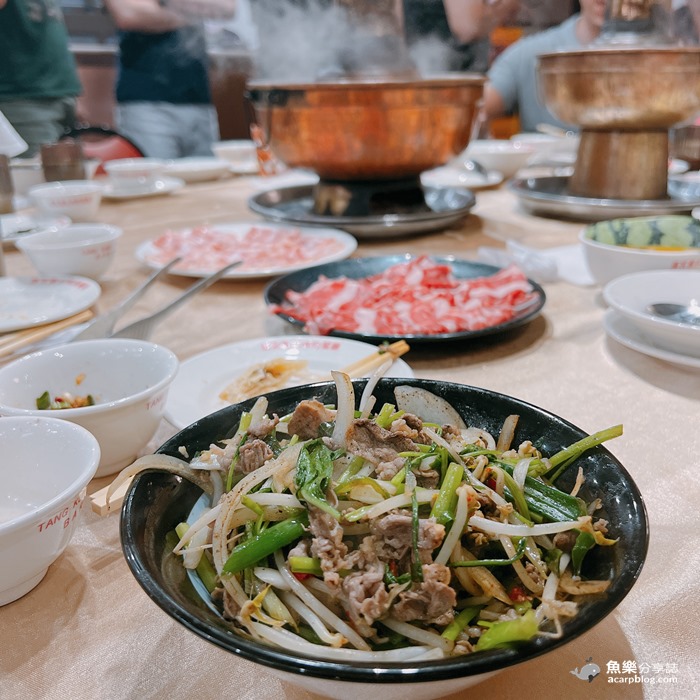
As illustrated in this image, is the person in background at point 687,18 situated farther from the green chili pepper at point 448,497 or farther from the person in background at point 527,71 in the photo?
the green chili pepper at point 448,497

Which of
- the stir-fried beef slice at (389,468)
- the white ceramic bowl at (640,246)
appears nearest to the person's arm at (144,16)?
the white ceramic bowl at (640,246)

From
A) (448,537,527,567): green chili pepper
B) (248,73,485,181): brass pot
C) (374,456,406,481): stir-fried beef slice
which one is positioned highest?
(248,73,485,181): brass pot

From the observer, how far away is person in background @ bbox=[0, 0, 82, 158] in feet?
13.7

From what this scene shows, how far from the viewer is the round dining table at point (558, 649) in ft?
2.24

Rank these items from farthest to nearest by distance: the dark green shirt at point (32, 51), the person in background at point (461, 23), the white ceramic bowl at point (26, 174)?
1. the person in background at point (461, 23)
2. the dark green shirt at point (32, 51)
3. the white ceramic bowl at point (26, 174)

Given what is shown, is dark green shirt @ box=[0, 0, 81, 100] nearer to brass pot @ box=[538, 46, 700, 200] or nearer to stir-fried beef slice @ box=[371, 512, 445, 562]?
brass pot @ box=[538, 46, 700, 200]

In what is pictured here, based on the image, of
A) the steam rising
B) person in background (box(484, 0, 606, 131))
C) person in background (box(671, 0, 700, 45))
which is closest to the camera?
the steam rising

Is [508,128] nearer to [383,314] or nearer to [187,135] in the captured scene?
[187,135]

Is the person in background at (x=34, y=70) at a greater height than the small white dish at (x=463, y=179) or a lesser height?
greater

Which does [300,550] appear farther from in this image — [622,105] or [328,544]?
[622,105]

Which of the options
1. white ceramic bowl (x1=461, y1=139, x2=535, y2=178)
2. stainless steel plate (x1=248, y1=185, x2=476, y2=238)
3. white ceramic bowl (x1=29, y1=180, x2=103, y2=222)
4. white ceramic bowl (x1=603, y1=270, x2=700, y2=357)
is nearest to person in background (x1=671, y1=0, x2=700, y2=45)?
white ceramic bowl (x1=461, y1=139, x2=535, y2=178)

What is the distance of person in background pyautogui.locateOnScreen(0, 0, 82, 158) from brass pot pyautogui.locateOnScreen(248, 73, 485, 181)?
255 centimetres

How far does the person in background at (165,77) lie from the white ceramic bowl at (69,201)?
9.19ft

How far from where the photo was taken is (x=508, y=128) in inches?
231
